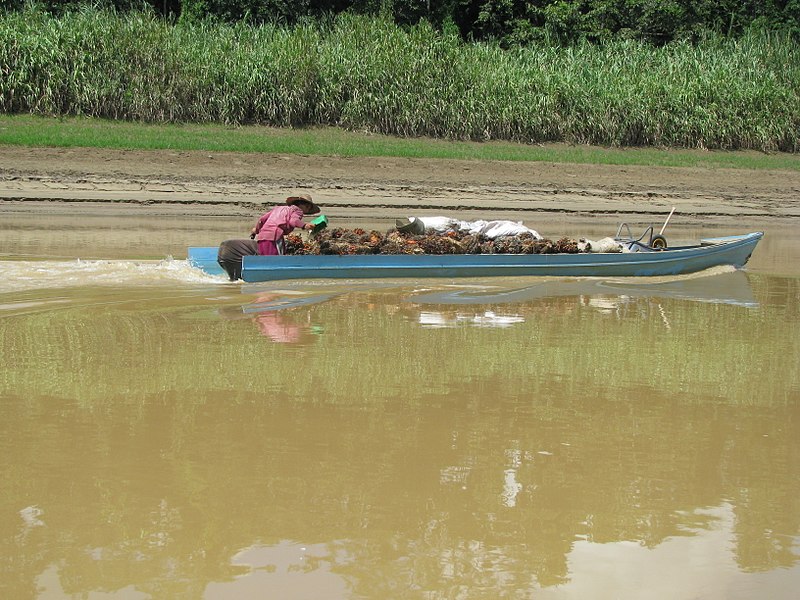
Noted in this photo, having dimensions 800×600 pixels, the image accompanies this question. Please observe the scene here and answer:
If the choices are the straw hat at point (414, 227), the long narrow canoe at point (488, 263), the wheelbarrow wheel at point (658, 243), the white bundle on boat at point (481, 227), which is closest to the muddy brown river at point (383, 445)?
the long narrow canoe at point (488, 263)

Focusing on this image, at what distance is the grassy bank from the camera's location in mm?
19188

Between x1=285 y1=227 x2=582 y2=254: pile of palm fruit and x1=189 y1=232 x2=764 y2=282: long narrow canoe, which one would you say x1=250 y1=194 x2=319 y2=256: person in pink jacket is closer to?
x1=285 y1=227 x2=582 y2=254: pile of palm fruit

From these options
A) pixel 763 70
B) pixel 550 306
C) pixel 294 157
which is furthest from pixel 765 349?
pixel 763 70

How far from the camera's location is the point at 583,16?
3241 centimetres

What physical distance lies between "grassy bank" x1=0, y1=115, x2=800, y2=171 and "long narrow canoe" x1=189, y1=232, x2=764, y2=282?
26.1 feet

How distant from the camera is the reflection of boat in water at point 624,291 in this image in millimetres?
11234

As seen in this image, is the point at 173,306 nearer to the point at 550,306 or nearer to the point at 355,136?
the point at 550,306

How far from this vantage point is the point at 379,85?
2305cm

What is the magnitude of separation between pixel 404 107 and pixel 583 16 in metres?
12.0

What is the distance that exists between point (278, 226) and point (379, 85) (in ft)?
39.9

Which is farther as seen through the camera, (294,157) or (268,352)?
(294,157)

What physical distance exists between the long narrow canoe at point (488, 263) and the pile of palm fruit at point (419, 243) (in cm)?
17

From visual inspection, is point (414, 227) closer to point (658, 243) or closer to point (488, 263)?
point (488, 263)

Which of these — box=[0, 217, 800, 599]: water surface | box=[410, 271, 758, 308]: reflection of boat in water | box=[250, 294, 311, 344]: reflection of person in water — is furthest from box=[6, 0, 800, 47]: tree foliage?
box=[0, 217, 800, 599]: water surface
